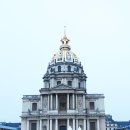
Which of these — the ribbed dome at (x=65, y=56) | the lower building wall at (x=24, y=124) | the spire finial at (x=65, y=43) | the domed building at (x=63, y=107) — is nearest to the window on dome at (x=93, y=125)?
the domed building at (x=63, y=107)

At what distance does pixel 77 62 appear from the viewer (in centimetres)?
7056

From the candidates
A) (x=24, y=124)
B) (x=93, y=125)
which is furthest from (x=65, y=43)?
(x=24, y=124)

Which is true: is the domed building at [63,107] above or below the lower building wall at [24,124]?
above

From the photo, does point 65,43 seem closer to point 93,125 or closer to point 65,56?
point 65,56

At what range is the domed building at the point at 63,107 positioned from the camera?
6038cm

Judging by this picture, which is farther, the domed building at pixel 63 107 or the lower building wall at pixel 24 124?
the lower building wall at pixel 24 124

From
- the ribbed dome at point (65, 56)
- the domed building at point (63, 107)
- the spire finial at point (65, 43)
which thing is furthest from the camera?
the spire finial at point (65, 43)

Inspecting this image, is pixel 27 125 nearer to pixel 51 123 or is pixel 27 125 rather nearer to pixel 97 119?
pixel 51 123

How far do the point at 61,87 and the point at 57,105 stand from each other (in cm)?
337

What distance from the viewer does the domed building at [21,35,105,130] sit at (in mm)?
60375

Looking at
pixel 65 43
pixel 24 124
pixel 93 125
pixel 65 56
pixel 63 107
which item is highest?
pixel 65 43

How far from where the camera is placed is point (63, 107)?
63.1 m

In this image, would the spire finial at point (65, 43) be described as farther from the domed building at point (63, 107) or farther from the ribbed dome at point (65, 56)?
the domed building at point (63, 107)

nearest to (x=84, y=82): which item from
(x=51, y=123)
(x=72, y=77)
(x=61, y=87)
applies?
(x=72, y=77)
